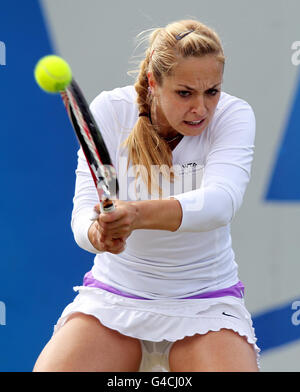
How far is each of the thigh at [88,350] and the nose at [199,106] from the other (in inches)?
21.8

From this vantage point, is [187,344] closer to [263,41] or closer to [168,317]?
[168,317]

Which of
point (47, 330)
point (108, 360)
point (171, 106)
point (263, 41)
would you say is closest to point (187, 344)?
point (108, 360)

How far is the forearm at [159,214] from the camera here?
1.49m

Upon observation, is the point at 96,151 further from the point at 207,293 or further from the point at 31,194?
the point at 31,194

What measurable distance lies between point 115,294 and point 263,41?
3.71ft

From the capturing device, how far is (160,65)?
1686 mm

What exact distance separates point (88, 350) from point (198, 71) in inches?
27.5

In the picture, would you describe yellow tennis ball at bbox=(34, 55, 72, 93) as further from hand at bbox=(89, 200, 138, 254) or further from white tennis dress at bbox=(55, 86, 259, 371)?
white tennis dress at bbox=(55, 86, 259, 371)

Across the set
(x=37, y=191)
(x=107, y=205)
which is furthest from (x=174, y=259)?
(x=37, y=191)

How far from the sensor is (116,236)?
4.85 ft

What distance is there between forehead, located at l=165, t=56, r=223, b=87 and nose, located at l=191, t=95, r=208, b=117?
1.5 inches

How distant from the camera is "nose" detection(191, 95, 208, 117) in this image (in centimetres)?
165

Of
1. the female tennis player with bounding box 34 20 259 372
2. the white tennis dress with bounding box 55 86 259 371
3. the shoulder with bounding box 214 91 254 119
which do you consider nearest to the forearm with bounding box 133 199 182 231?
the female tennis player with bounding box 34 20 259 372

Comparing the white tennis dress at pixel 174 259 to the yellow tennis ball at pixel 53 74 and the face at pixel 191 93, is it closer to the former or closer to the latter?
the face at pixel 191 93
